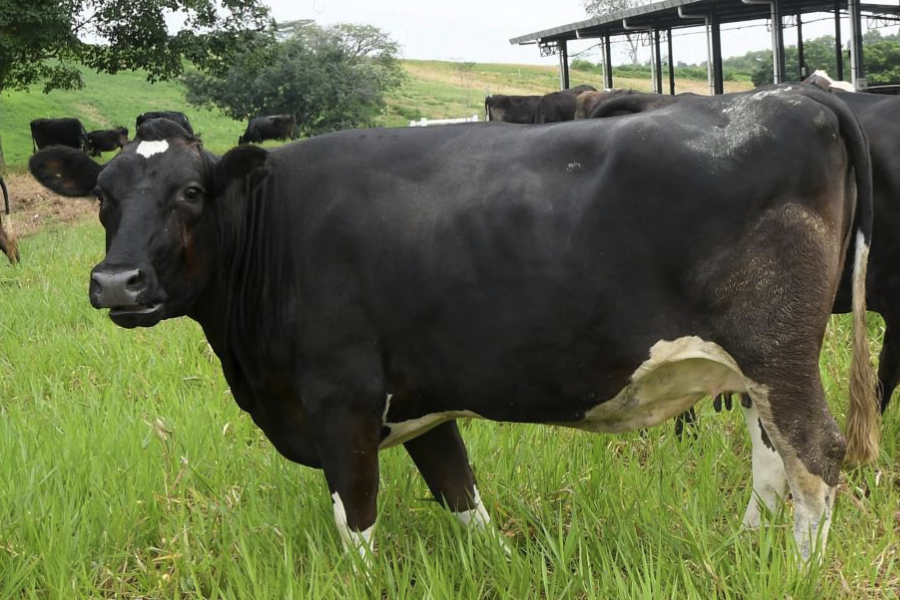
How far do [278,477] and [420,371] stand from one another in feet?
3.63

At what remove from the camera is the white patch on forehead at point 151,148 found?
367 centimetres

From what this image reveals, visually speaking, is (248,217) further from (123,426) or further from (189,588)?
(123,426)

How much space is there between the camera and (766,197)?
325 cm

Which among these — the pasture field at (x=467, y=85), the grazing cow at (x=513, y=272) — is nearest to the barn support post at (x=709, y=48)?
the pasture field at (x=467, y=85)

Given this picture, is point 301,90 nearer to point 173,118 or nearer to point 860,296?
point 173,118

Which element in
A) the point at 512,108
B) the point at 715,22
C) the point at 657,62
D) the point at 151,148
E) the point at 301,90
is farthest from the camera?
the point at 301,90

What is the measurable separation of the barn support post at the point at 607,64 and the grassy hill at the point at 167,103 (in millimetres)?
12623

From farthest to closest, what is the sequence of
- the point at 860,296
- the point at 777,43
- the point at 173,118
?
the point at 777,43 → the point at 173,118 → the point at 860,296

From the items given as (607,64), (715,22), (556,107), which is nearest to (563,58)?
(607,64)

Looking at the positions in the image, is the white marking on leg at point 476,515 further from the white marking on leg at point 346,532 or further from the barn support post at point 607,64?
the barn support post at point 607,64

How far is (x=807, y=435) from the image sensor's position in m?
3.30

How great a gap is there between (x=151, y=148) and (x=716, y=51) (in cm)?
2342

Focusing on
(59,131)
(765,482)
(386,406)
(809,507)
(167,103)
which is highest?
(167,103)

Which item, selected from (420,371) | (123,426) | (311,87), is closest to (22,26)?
(311,87)
